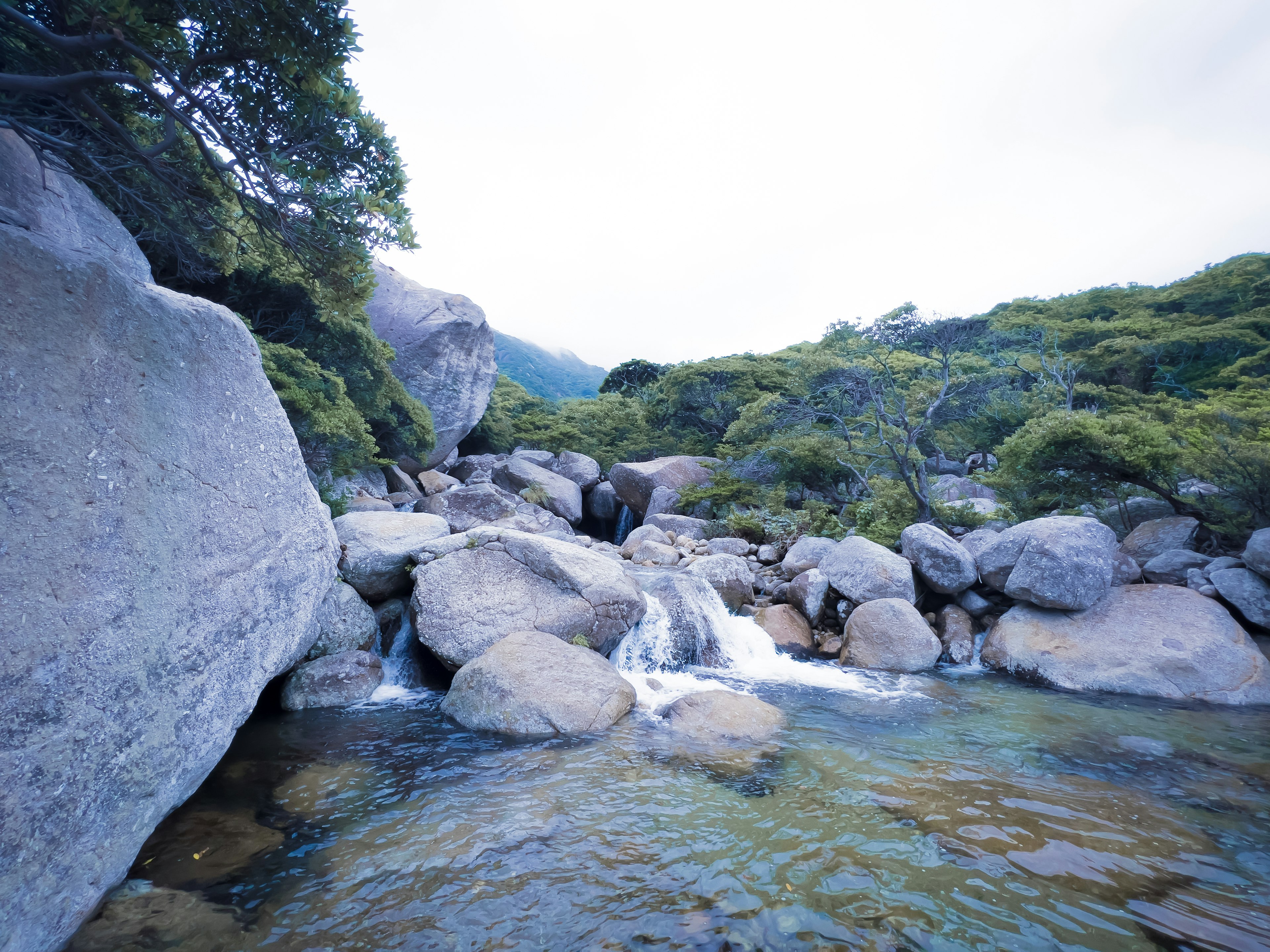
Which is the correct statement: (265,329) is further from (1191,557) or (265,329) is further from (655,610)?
(1191,557)

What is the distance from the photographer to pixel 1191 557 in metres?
10.4

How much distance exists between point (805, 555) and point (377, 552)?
9.75 m

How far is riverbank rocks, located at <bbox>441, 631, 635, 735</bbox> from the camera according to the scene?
22.8ft

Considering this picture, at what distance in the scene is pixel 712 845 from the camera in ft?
15.3

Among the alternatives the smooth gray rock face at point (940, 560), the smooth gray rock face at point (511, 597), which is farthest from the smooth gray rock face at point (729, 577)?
the smooth gray rock face at point (940, 560)

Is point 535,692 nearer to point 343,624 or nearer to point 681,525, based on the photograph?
point 343,624

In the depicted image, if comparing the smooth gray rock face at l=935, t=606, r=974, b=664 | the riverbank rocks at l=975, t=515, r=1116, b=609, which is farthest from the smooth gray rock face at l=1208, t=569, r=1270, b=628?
the smooth gray rock face at l=935, t=606, r=974, b=664

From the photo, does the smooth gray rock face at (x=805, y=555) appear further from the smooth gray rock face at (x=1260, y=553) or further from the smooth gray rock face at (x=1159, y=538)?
the smooth gray rock face at (x=1260, y=553)

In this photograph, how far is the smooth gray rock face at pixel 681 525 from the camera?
1852cm

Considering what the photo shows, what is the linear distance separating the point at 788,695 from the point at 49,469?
29.2 feet

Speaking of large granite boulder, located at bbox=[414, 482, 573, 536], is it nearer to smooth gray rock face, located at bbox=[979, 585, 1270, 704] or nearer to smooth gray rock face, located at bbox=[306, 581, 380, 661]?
smooth gray rock face, located at bbox=[306, 581, 380, 661]

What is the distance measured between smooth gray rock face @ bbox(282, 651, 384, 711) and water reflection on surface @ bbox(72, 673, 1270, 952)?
2.20 ft

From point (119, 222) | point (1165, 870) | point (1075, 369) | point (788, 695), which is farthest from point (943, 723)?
point (1075, 369)

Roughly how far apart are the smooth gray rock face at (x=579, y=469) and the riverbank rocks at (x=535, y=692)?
56.7 feet
